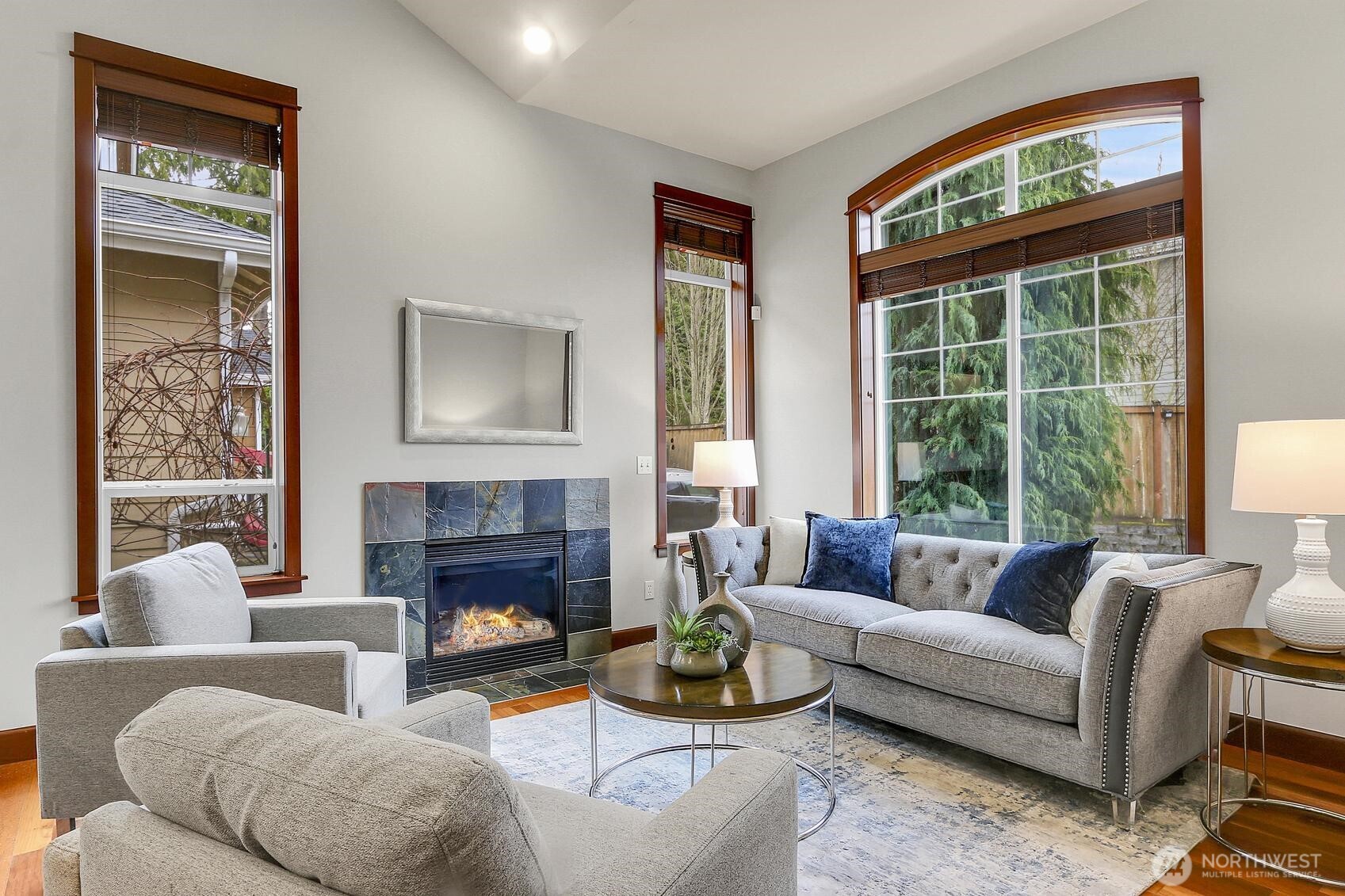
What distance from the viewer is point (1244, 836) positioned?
2.34m

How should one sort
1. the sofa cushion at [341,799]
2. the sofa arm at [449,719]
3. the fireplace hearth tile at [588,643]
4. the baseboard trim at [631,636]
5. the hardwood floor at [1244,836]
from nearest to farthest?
the sofa cushion at [341,799] → the sofa arm at [449,719] → the hardwood floor at [1244,836] → the fireplace hearth tile at [588,643] → the baseboard trim at [631,636]

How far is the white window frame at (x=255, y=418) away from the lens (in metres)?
3.14

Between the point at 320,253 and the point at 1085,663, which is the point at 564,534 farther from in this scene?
the point at 1085,663

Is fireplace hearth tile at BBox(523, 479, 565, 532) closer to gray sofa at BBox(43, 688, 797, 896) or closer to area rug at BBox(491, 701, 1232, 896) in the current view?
area rug at BBox(491, 701, 1232, 896)

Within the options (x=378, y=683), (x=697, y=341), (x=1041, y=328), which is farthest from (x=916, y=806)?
(x=697, y=341)

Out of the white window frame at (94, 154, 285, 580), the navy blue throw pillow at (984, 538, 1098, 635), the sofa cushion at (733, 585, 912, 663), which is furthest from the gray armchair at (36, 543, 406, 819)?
the navy blue throw pillow at (984, 538, 1098, 635)

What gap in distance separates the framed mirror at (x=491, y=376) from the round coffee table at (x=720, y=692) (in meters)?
1.70

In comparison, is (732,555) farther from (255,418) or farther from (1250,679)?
(255,418)

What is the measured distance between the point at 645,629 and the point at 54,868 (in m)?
3.75

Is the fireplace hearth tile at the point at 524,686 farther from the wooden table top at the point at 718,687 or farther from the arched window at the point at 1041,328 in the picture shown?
the arched window at the point at 1041,328

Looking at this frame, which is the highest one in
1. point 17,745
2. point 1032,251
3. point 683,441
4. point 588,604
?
point 1032,251

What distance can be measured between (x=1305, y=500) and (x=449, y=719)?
254 cm

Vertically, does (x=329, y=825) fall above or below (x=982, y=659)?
above

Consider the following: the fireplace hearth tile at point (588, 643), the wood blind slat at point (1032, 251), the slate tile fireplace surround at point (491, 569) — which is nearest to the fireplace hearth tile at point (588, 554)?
the slate tile fireplace surround at point (491, 569)
